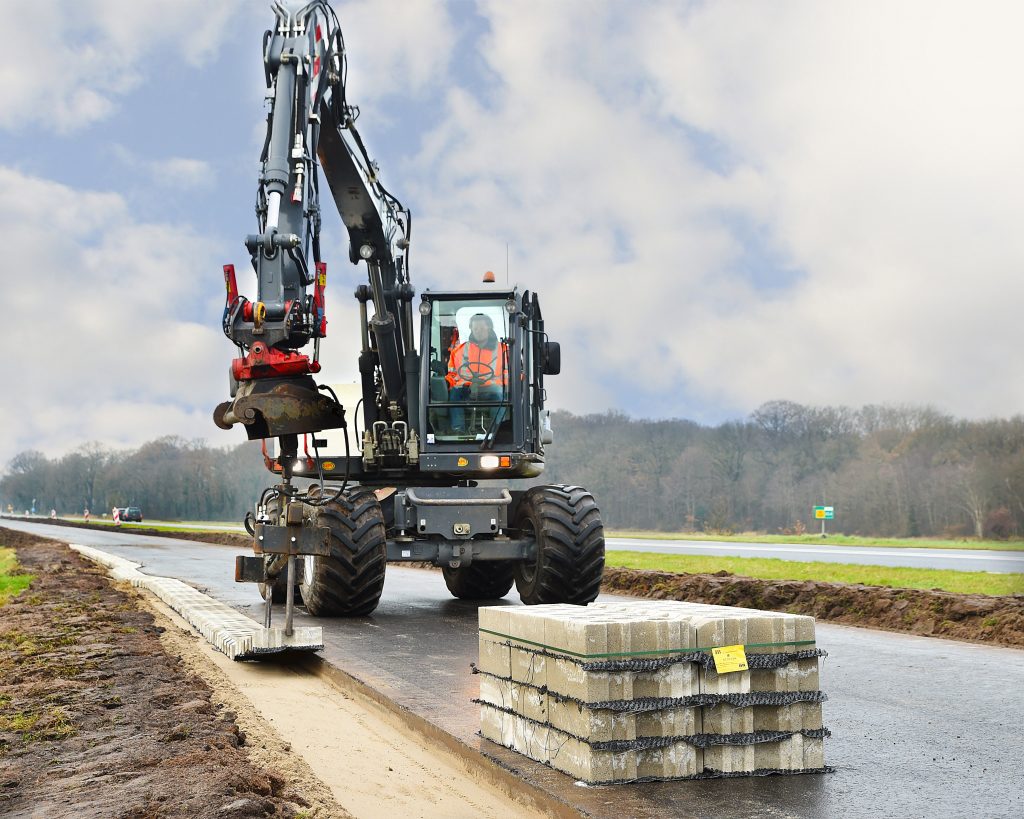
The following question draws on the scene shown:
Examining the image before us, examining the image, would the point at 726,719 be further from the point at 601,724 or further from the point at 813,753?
the point at 601,724

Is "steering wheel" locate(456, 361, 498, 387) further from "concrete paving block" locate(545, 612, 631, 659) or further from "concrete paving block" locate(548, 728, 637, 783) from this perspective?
"concrete paving block" locate(548, 728, 637, 783)

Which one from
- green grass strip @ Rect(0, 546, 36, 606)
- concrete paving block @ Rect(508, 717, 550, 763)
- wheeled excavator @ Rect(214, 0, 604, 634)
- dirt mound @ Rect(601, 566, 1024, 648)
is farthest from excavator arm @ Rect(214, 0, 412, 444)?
green grass strip @ Rect(0, 546, 36, 606)

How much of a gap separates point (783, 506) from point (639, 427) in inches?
727

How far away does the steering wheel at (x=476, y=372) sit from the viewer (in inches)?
587

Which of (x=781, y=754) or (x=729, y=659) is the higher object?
(x=729, y=659)

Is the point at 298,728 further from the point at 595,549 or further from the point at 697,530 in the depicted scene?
the point at 697,530

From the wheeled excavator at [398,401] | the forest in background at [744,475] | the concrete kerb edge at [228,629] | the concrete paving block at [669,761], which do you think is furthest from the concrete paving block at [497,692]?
the forest in background at [744,475]

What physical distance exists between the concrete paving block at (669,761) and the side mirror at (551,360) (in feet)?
31.6

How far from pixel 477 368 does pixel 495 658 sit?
8452 mm

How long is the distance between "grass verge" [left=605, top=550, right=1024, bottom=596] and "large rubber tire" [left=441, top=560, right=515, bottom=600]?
5.46m

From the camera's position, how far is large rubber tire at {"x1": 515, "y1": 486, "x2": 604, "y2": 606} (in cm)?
1396

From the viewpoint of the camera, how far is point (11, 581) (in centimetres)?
2352

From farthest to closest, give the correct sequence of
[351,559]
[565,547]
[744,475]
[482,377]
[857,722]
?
[744,475] < [482,377] < [565,547] < [351,559] < [857,722]

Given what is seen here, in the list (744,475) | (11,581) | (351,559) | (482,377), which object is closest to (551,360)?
(482,377)
